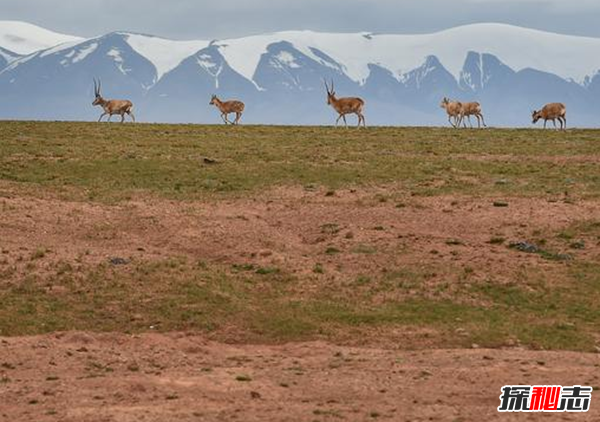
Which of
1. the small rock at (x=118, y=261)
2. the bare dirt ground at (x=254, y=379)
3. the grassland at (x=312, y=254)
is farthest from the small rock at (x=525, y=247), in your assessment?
the small rock at (x=118, y=261)

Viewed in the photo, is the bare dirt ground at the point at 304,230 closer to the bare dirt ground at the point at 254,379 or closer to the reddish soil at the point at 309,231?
the reddish soil at the point at 309,231

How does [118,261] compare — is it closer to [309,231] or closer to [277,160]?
[309,231]

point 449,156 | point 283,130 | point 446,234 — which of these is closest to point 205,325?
point 446,234

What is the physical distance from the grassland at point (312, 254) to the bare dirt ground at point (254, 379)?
4.38 feet

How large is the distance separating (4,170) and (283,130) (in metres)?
17.7

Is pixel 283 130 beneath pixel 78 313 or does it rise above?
above

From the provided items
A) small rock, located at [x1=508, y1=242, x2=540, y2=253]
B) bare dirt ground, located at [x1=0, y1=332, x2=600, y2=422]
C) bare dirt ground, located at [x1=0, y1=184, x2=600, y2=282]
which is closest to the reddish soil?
bare dirt ground, located at [x1=0, y1=184, x2=600, y2=282]

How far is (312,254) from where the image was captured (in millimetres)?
27219

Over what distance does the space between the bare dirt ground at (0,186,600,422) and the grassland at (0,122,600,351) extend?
12 cm

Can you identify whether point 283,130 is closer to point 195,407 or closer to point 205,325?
point 205,325

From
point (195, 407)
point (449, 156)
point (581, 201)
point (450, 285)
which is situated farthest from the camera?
point (449, 156)

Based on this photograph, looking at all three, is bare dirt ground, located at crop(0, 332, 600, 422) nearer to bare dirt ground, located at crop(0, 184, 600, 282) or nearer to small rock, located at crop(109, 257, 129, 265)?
small rock, located at crop(109, 257, 129, 265)

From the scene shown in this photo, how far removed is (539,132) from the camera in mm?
53750

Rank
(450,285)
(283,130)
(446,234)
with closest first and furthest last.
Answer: (450,285) < (446,234) < (283,130)
